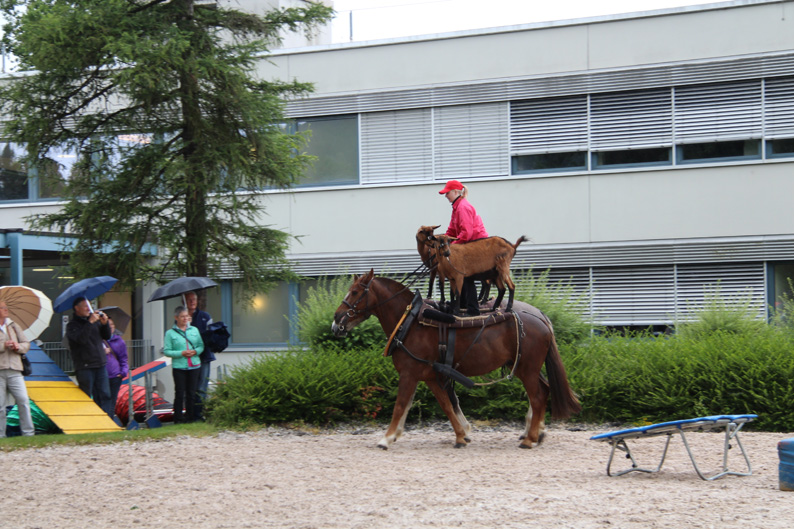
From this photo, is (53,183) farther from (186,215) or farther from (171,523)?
(171,523)

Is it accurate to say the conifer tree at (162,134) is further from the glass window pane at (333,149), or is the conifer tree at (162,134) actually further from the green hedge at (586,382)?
the glass window pane at (333,149)

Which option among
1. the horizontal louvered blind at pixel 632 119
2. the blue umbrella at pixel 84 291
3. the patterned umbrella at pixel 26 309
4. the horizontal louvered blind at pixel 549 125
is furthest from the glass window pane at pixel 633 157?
the patterned umbrella at pixel 26 309

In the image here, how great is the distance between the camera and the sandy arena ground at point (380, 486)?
21.1 feet

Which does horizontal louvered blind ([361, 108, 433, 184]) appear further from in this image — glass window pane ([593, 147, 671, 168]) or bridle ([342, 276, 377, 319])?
bridle ([342, 276, 377, 319])

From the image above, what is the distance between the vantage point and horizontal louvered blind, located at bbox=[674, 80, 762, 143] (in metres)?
18.7

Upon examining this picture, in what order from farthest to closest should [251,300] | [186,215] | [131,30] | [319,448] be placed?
1. [251,300]
2. [186,215]
3. [131,30]
4. [319,448]

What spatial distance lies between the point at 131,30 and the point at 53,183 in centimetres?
283

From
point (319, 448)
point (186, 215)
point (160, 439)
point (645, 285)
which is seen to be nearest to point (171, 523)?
point (319, 448)

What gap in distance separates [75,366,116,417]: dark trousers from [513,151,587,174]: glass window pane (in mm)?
11037

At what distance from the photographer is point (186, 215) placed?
527 inches

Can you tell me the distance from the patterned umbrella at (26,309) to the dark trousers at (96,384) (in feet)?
3.68

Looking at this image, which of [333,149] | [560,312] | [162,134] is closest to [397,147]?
[333,149]

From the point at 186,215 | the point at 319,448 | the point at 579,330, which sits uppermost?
the point at 186,215

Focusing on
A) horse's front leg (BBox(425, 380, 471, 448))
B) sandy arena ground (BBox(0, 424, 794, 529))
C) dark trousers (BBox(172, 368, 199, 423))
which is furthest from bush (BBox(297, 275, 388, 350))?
horse's front leg (BBox(425, 380, 471, 448))
